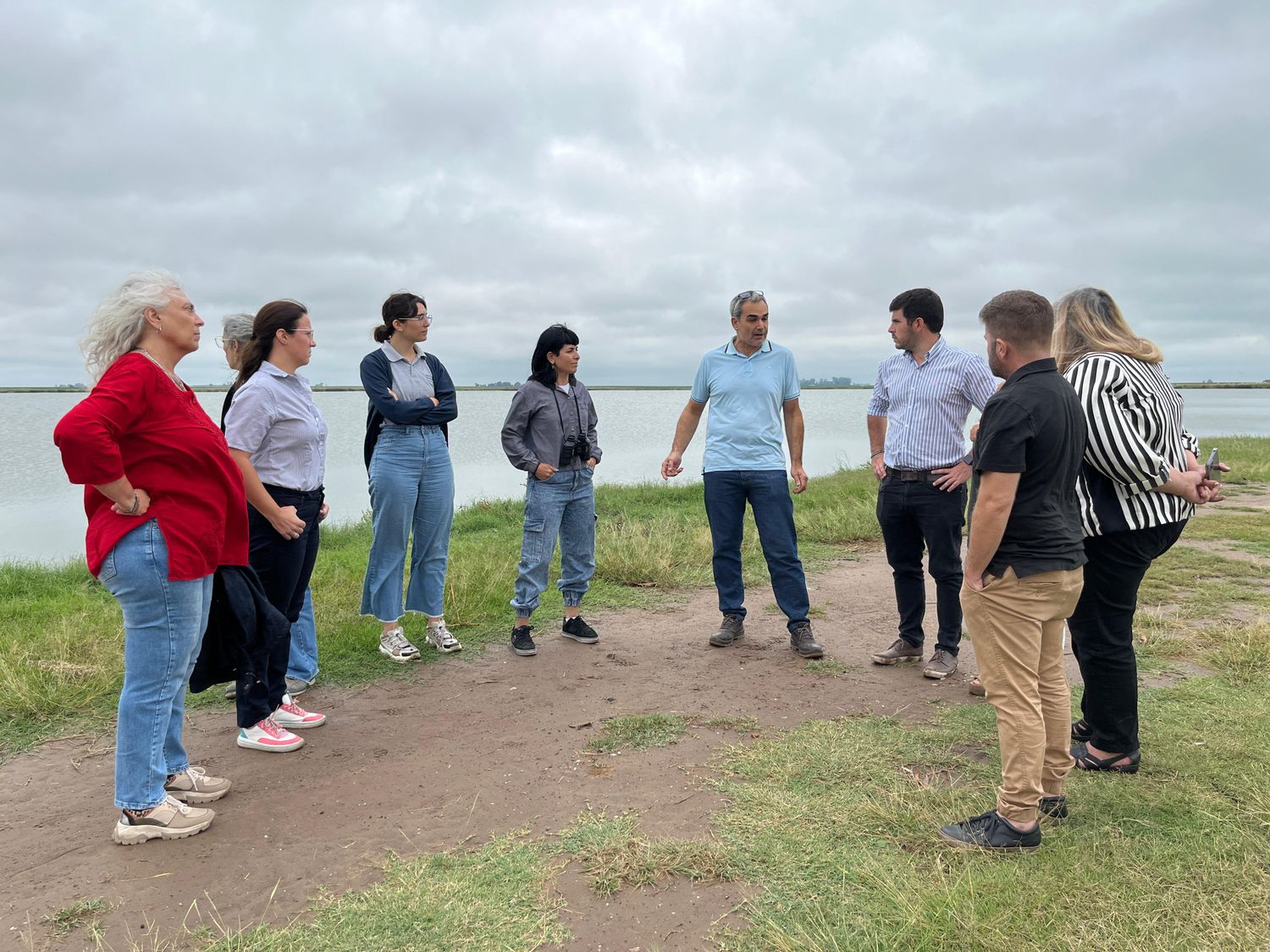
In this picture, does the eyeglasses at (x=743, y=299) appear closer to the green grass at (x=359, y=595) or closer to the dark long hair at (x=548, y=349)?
the dark long hair at (x=548, y=349)

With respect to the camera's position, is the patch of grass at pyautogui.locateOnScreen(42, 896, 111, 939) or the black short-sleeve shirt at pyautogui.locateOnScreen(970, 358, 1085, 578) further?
the black short-sleeve shirt at pyautogui.locateOnScreen(970, 358, 1085, 578)

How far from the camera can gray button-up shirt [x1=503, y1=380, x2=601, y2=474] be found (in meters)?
5.21

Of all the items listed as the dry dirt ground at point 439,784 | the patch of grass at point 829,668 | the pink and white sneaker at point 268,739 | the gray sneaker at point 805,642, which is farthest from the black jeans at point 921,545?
the pink and white sneaker at point 268,739

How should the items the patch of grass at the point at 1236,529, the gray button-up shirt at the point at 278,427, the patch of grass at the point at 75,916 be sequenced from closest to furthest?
the patch of grass at the point at 75,916, the gray button-up shirt at the point at 278,427, the patch of grass at the point at 1236,529

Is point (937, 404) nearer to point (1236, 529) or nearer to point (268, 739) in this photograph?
point (268, 739)

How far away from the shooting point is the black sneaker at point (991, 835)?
265cm

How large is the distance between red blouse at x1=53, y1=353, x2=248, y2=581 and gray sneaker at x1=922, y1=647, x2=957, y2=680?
364cm

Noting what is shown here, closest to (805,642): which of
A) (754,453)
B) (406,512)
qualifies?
(754,453)

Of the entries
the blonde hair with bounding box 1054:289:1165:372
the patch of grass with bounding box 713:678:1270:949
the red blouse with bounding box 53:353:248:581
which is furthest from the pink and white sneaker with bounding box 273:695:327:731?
the blonde hair with bounding box 1054:289:1165:372

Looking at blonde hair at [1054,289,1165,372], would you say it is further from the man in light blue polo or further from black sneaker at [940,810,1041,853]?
the man in light blue polo

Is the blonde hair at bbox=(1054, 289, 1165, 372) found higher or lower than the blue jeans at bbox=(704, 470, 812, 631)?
higher

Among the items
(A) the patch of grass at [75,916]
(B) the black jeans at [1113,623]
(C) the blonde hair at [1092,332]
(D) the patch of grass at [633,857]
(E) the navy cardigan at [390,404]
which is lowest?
(A) the patch of grass at [75,916]

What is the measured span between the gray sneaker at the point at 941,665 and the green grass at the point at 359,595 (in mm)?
2536

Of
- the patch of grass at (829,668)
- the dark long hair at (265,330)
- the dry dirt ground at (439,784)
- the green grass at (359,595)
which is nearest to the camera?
the dry dirt ground at (439,784)
